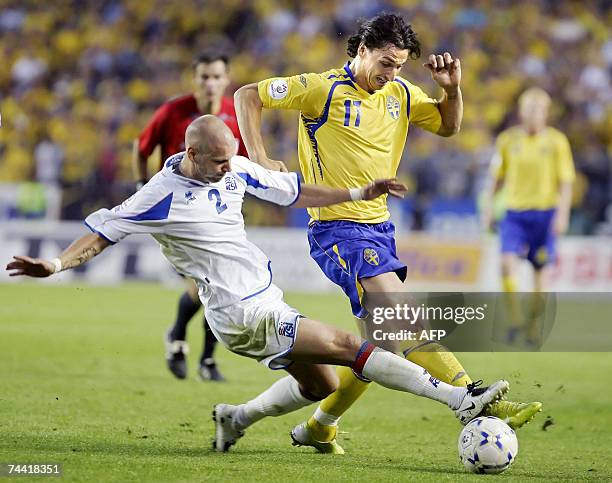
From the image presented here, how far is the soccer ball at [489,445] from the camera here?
5133 mm

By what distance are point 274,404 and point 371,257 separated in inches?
40.7

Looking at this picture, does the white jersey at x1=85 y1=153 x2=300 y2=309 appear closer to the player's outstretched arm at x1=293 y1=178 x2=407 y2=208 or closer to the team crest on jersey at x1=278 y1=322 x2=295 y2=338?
the player's outstretched arm at x1=293 y1=178 x2=407 y2=208

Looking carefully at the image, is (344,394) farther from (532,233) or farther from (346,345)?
(532,233)

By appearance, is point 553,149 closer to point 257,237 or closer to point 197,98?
point 197,98

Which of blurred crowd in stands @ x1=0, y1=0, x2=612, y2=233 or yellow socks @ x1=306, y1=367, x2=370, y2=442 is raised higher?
blurred crowd in stands @ x1=0, y1=0, x2=612, y2=233

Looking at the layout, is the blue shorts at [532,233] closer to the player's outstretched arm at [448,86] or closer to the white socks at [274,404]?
the player's outstretched arm at [448,86]

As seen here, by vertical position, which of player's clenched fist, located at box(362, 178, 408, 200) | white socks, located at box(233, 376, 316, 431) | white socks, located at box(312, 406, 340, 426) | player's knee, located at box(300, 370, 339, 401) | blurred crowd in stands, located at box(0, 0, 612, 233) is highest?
blurred crowd in stands, located at box(0, 0, 612, 233)

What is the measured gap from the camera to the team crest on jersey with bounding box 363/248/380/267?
6180mm

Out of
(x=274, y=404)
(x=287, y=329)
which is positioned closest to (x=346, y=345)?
(x=287, y=329)

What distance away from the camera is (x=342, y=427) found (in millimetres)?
6926

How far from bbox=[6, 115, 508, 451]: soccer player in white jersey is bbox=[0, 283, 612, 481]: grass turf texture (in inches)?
18.8

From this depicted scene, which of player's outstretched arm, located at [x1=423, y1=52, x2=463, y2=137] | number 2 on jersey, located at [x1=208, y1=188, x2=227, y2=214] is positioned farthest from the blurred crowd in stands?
number 2 on jersey, located at [x1=208, y1=188, x2=227, y2=214]

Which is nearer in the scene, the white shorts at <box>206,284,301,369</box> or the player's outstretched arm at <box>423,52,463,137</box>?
the white shorts at <box>206,284,301,369</box>

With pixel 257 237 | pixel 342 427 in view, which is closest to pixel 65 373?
pixel 342 427
